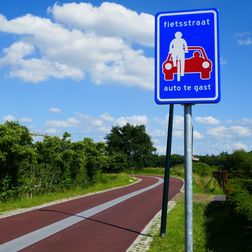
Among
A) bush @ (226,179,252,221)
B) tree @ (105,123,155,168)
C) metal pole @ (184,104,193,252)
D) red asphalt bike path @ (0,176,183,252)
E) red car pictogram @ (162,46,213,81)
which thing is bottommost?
red asphalt bike path @ (0,176,183,252)

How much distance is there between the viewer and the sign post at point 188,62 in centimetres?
321

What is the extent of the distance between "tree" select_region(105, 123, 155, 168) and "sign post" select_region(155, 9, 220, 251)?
88.5 meters

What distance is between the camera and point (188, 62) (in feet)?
10.7

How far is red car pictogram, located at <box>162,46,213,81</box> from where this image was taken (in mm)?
3230

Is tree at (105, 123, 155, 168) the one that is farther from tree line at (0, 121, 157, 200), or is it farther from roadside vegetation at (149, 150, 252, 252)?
roadside vegetation at (149, 150, 252, 252)

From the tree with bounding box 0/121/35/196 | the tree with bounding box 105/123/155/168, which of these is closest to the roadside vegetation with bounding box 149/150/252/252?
the tree with bounding box 0/121/35/196

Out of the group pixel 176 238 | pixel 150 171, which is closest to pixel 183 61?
pixel 176 238

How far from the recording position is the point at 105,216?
53.0 feet

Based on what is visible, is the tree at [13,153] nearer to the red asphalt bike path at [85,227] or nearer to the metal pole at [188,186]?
the red asphalt bike path at [85,227]

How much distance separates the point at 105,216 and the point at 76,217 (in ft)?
3.67

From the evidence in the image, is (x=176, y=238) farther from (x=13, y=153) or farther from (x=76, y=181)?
(x=76, y=181)

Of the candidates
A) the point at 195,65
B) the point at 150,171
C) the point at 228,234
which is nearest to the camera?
the point at 195,65

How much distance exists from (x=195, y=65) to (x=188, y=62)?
6 cm

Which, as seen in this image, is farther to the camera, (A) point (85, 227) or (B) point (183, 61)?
(A) point (85, 227)
